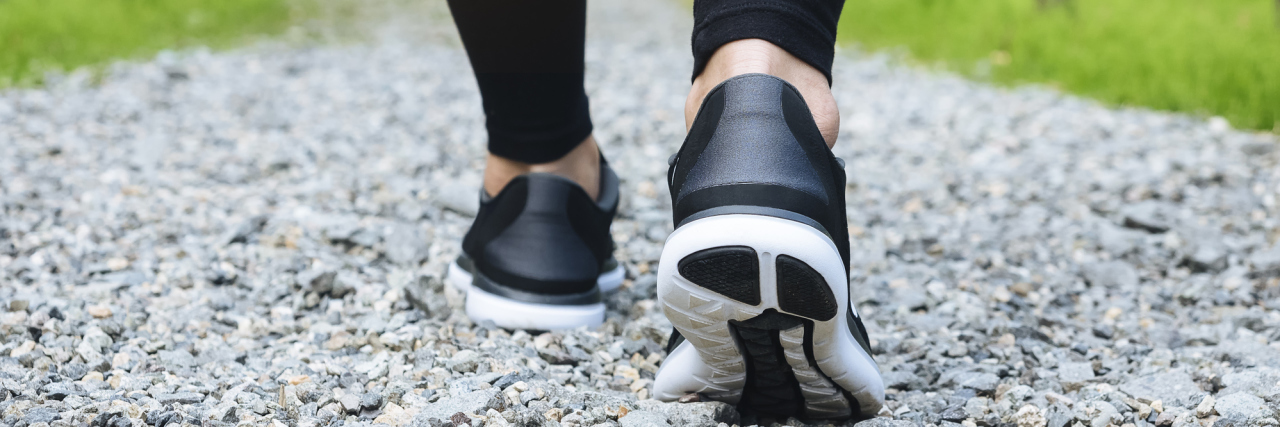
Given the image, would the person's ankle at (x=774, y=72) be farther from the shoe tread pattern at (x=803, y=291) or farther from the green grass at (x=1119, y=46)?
the green grass at (x=1119, y=46)

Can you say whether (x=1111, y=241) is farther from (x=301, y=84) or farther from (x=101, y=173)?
(x=301, y=84)

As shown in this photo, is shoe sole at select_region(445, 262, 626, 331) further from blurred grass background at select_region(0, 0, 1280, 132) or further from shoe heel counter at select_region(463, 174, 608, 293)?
blurred grass background at select_region(0, 0, 1280, 132)

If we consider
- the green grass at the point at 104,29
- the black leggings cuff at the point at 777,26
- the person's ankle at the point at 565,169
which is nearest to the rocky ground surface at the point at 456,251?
the person's ankle at the point at 565,169

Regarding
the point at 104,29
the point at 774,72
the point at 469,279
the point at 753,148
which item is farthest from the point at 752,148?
the point at 104,29

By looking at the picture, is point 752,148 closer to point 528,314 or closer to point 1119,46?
point 528,314

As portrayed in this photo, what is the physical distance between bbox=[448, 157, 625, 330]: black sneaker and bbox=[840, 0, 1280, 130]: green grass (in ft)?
10.4

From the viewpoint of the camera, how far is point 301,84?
4.68 m

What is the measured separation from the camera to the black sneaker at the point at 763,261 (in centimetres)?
94

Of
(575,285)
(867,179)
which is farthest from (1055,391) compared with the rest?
(867,179)

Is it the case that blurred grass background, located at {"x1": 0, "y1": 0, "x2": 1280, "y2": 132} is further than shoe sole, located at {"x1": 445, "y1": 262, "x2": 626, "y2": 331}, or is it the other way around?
blurred grass background, located at {"x1": 0, "y1": 0, "x2": 1280, "y2": 132}

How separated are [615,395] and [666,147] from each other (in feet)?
7.59

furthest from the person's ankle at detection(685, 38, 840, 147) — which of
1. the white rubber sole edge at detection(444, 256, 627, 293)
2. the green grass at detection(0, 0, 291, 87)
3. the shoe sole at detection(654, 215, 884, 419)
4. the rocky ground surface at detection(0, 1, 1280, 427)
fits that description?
the green grass at detection(0, 0, 291, 87)

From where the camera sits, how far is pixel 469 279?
172cm

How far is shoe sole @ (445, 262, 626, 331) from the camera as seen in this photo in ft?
5.04
